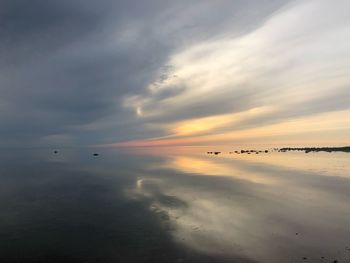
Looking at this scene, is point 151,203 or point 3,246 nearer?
point 3,246

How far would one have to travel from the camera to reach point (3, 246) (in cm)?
1988

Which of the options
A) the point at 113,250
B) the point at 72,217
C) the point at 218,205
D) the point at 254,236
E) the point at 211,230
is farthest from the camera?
the point at 218,205

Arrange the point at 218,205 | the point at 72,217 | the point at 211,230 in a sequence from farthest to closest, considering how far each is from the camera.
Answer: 1. the point at 218,205
2. the point at 72,217
3. the point at 211,230

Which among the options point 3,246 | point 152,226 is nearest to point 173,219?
point 152,226

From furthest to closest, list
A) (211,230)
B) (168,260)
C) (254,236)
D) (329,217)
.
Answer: (329,217)
(211,230)
(254,236)
(168,260)

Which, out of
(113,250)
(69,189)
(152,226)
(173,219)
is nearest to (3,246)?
(113,250)

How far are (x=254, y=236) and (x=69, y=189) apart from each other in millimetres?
31533

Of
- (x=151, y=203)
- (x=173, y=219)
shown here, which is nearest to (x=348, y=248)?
(x=173, y=219)

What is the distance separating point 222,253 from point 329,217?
13.0m

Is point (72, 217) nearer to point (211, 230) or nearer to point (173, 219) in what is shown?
point (173, 219)

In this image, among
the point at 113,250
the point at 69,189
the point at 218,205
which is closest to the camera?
the point at 113,250

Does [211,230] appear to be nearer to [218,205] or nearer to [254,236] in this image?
[254,236]

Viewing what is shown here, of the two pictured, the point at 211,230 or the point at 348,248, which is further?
the point at 211,230

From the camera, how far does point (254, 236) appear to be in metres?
21.5
